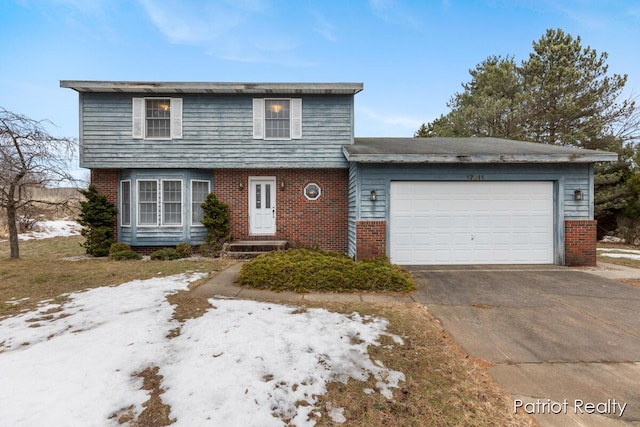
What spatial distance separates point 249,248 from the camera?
8.88 metres

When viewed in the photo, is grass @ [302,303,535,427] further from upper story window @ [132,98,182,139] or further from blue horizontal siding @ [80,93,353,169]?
upper story window @ [132,98,182,139]

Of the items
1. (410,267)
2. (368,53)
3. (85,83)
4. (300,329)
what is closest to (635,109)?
(368,53)

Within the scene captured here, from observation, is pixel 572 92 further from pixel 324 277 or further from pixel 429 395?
pixel 429 395

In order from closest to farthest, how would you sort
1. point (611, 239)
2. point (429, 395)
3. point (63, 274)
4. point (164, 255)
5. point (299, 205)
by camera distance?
1. point (429, 395)
2. point (63, 274)
3. point (164, 255)
4. point (299, 205)
5. point (611, 239)

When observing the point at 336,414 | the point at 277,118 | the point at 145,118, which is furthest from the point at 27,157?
the point at 336,414

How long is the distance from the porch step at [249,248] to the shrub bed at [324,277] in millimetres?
2717

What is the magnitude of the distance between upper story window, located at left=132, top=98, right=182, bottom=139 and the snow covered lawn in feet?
21.2

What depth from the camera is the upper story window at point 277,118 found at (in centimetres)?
Answer: 938

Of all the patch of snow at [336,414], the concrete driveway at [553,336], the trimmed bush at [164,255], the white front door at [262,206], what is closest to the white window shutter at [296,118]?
the white front door at [262,206]

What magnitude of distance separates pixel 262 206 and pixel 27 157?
6.40 m

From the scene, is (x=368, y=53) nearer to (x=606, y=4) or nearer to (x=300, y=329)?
(x=606, y=4)

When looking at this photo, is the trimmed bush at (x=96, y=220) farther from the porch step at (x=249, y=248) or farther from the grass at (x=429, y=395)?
the grass at (x=429, y=395)

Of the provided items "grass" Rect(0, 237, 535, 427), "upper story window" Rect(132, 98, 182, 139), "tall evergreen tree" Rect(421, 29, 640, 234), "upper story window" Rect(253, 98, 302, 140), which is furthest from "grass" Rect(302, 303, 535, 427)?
"tall evergreen tree" Rect(421, 29, 640, 234)

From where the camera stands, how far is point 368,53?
19.4m
